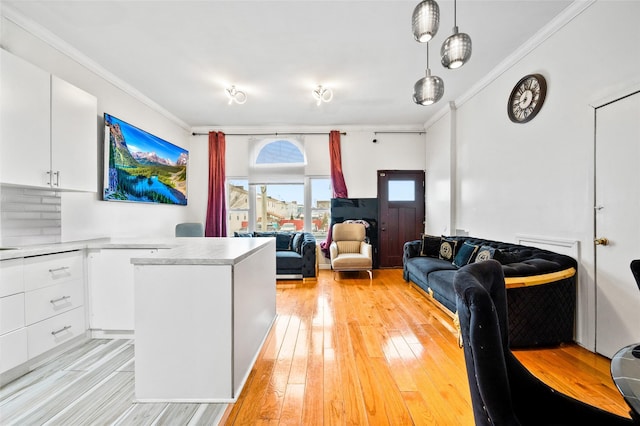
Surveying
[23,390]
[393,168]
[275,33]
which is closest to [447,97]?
[393,168]

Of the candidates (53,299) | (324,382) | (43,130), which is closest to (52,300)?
(53,299)

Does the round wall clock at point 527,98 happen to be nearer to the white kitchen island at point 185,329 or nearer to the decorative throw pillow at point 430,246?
the decorative throw pillow at point 430,246

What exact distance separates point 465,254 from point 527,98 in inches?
74.4

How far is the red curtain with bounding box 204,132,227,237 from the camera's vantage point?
5195 millimetres

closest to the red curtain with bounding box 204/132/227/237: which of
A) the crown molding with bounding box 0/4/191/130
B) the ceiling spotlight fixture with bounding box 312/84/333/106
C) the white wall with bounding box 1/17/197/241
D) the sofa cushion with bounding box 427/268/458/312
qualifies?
the white wall with bounding box 1/17/197/241

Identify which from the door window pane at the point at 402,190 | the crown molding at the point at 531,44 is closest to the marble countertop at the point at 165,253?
the crown molding at the point at 531,44

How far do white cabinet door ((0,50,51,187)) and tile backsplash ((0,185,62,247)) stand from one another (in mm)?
343

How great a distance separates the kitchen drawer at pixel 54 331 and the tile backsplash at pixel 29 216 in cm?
78

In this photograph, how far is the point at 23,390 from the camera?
168 cm

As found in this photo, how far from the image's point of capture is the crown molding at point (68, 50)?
2.24 meters

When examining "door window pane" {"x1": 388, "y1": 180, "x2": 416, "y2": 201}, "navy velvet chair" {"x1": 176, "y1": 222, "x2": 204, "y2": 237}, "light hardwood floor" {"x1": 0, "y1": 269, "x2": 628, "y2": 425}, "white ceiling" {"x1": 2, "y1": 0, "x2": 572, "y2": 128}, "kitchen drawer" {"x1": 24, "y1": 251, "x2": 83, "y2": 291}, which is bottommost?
"light hardwood floor" {"x1": 0, "y1": 269, "x2": 628, "y2": 425}

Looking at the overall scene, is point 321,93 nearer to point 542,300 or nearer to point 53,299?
point 542,300

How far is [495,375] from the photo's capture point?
628 mm

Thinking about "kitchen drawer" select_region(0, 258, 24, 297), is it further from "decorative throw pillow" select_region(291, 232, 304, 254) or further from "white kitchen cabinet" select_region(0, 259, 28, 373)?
"decorative throw pillow" select_region(291, 232, 304, 254)
